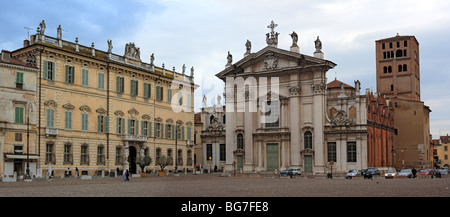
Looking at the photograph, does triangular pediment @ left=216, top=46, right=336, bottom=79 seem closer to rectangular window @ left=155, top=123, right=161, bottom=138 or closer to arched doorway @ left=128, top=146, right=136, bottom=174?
rectangular window @ left=155, top=123, right=161, bottom=138

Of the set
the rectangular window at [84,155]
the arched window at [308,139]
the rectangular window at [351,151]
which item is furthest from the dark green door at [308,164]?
the rectangular window at [84,155]

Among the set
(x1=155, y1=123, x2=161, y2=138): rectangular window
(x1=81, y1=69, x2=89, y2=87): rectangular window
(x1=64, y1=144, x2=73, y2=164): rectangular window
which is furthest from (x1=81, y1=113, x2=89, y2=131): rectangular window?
(x1=155, y1=123, x2=161, y2=138): rectangular window

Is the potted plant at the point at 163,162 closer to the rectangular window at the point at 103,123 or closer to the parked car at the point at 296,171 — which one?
the rectangular window at the point at 103,123

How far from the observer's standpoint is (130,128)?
52.5 m

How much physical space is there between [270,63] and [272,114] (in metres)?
5.94

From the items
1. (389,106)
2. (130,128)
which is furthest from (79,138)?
(389,106)

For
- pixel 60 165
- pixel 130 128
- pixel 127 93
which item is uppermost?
pixel 127 93

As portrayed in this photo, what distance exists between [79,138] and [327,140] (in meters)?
26.3

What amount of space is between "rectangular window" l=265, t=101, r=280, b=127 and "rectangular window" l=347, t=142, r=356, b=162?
8.54 metres

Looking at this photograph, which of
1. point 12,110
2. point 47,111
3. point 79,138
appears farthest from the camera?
point 79,138

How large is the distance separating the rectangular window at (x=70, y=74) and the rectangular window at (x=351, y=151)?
29.4 metres

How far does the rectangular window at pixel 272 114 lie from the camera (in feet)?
188

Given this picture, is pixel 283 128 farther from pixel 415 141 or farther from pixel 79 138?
pixel 415 141

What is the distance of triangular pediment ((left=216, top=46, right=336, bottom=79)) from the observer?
180 feet
